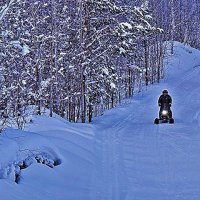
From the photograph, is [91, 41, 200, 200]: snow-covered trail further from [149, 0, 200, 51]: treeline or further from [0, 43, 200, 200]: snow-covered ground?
[149, 0, 200, 51]: treeline

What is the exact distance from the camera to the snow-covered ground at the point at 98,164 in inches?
286

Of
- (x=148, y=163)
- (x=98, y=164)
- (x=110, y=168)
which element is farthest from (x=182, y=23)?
(x=110, y=168)

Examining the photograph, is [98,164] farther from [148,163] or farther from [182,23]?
[182,23]

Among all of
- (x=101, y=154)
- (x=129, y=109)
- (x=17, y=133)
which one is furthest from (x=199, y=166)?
(x=129, y=109)

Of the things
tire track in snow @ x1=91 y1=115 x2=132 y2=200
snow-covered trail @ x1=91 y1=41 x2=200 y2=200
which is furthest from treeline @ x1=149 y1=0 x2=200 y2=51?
tire track in snow @ x1=91 y1=115 x2=132 y2=200

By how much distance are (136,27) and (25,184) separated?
53.8 ft

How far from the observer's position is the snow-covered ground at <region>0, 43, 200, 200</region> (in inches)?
286

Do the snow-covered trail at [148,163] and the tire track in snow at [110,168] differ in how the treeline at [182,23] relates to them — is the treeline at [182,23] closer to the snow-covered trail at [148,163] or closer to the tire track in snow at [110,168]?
the snow-covered trail at [148,163]

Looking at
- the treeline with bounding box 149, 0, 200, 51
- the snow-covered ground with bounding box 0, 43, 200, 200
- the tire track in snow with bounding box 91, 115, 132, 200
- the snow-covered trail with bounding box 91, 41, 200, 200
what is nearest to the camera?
the snow-covered ground with bounding box 0, 43, 200, 200

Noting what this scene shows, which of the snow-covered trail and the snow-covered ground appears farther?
the snow-covered trail

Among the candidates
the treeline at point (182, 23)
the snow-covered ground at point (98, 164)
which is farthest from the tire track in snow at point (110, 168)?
the treeline at point (182, 23)

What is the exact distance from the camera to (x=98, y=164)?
32.2 ft

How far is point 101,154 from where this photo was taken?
11.1 metres

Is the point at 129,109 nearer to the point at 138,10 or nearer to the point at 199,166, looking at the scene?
the point at 138,10
